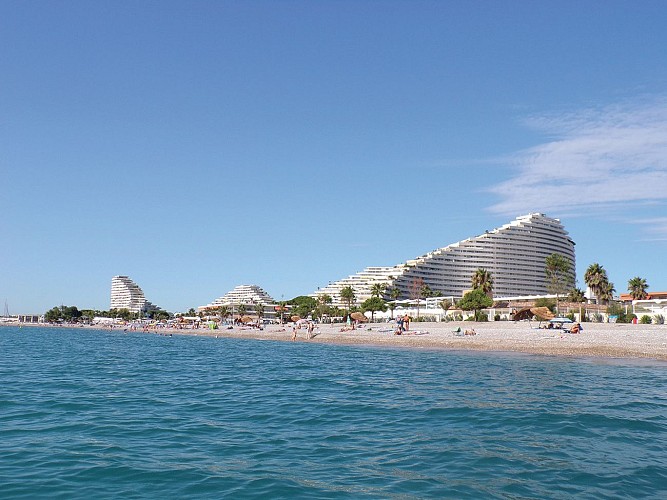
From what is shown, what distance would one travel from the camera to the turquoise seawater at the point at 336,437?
8.88 meters

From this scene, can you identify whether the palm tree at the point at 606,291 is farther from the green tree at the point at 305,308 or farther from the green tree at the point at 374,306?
the green tree at the point at 305,308

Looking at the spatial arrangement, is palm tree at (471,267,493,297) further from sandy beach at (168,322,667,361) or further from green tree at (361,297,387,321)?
sandy beach at (168,322,667,361)

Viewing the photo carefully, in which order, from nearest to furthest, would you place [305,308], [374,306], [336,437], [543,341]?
[336,437]
[543,341]
[374,306]
[305,308]

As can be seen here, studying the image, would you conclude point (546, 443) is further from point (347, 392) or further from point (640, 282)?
point (640, 282)

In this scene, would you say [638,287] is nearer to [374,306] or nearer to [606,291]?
[606,291]

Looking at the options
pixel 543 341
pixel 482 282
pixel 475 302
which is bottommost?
pixel 543 341

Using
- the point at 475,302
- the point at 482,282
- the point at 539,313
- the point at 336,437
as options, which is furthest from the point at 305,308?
the point at 336,437

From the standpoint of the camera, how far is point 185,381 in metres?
24.5

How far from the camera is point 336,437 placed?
1263cm

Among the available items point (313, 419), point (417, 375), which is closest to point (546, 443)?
A: point (313, 419)

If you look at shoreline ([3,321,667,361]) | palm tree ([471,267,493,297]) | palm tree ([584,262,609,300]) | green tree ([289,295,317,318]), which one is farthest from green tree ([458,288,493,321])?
green tree ([289,295,317,318])

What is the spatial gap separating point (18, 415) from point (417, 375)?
54.8 feet

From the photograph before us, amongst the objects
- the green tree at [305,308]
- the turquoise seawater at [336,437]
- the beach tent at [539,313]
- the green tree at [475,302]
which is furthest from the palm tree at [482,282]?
the turquoise seawater at [336,437]

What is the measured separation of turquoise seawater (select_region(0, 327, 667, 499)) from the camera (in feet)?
29.1
